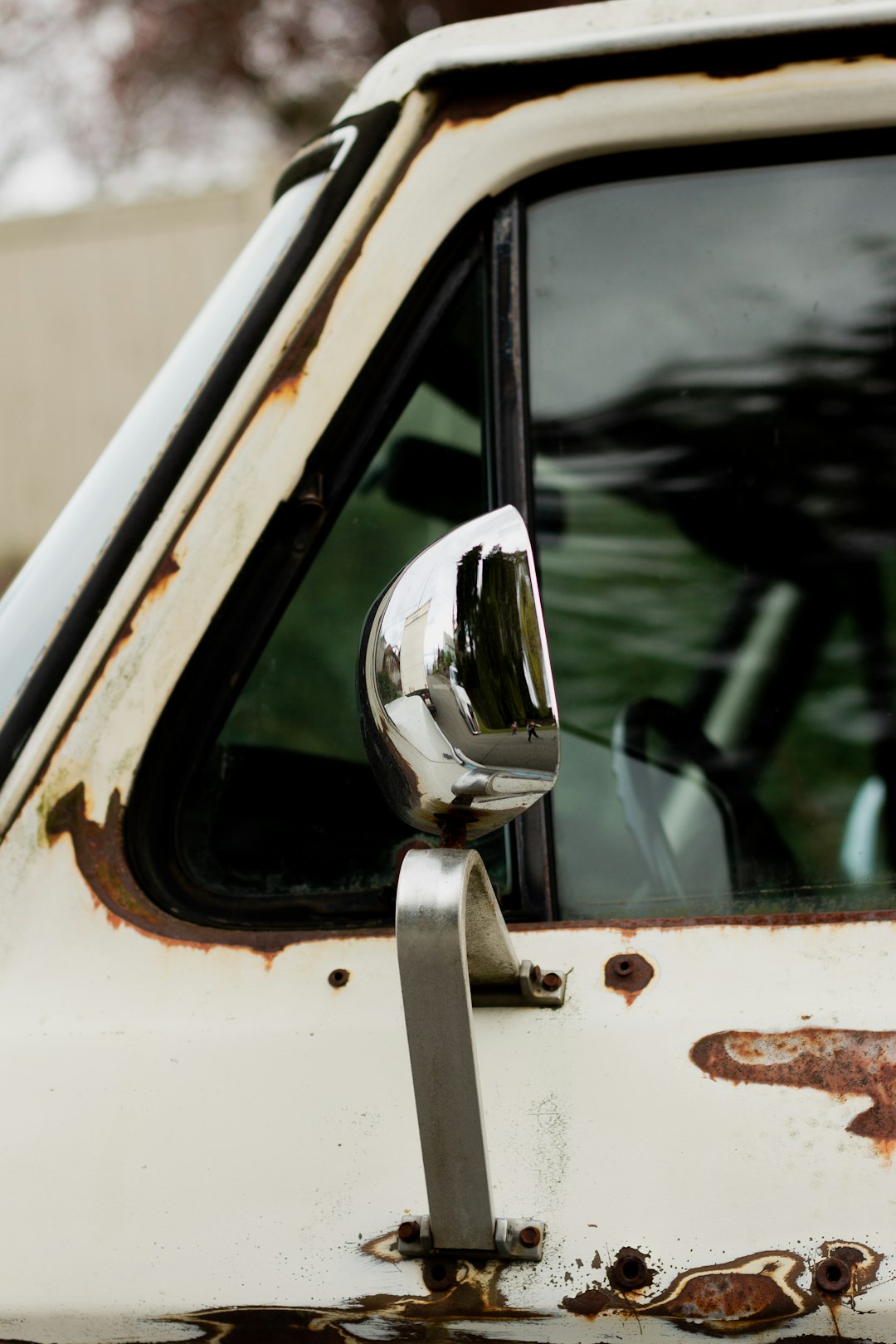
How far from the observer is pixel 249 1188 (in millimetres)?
954

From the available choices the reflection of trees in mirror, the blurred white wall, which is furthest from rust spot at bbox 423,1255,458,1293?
the blurred white wall

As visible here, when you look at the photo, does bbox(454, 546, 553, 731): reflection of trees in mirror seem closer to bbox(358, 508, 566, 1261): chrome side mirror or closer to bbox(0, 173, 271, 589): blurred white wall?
bbox(358, 508, 566, 1261): chrome side mirror

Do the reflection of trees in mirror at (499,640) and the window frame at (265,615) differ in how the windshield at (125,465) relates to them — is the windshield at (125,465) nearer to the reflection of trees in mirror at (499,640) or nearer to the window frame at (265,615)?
the window frame at (265,615)

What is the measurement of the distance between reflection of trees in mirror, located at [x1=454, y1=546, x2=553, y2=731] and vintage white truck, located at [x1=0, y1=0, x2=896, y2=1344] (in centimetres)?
7

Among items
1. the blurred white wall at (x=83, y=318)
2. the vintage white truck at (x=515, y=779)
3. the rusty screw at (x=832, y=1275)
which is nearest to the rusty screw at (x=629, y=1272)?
the vintage white truck at (x=515, y=779)

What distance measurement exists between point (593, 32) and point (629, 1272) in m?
0.97

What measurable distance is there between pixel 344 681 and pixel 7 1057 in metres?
0.42

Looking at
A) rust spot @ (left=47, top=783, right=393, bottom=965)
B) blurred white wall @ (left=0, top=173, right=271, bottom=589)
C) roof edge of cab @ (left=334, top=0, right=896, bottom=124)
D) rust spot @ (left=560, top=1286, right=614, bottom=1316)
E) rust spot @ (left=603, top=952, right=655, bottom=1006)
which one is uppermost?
blurred white wall @ (left=0, top=173, right=271, bottom=589)

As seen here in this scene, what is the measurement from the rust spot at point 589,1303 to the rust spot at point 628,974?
0.20 m

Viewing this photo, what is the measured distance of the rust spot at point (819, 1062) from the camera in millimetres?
924

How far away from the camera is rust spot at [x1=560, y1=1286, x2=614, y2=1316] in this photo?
2.87 ft

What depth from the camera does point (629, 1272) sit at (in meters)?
0.88

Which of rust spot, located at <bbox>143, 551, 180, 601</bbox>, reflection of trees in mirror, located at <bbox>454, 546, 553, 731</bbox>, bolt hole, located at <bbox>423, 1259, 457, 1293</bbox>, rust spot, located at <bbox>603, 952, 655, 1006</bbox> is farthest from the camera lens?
rust spot, located at <bbox>143, 551, 180, 601</bbox>

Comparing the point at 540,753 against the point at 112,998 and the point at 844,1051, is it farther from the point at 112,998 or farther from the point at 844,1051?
the point at 112,998
